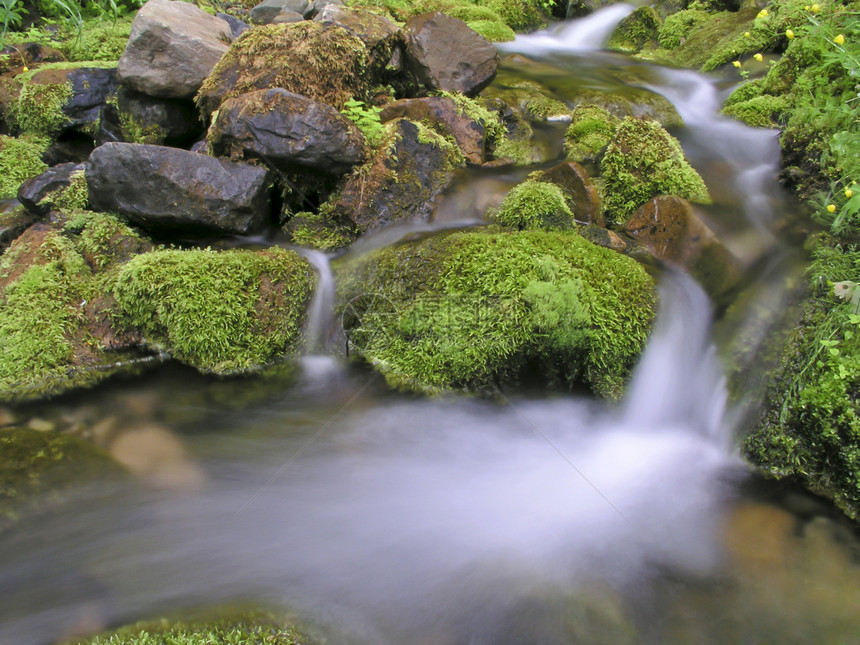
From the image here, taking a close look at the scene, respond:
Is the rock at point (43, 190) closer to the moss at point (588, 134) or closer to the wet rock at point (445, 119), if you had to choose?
the wet rock at point (445, 119)

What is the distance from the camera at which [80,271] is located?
15.0 ft

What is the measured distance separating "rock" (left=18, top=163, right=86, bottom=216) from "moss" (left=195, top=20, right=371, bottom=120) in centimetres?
165

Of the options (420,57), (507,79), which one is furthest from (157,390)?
(507,79)

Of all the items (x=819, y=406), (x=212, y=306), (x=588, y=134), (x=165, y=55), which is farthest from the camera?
(x=588, y=134)

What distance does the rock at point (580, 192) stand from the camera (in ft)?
16.5

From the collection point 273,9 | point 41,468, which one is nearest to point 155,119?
point 273,9

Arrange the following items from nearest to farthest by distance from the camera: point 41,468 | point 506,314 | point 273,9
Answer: point 41,468
point 506,314
point 273,9

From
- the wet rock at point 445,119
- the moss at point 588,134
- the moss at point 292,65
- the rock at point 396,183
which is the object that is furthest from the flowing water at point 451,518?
the wet rock at point 445,119

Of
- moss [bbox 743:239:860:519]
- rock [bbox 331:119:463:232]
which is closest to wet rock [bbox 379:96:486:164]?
rock [bbox 331:119:463:232]

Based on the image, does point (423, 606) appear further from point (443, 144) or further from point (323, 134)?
point (443, 144)

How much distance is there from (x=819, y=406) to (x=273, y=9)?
32.9ft

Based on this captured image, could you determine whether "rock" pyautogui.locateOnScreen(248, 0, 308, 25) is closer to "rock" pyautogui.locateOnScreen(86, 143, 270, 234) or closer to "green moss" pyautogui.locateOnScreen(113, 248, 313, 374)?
"rock" pyautogui.locateOnScreen(86, 143, 270, 234)

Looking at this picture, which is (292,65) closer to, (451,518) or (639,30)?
(451,518)

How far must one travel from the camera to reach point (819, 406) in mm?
3094
